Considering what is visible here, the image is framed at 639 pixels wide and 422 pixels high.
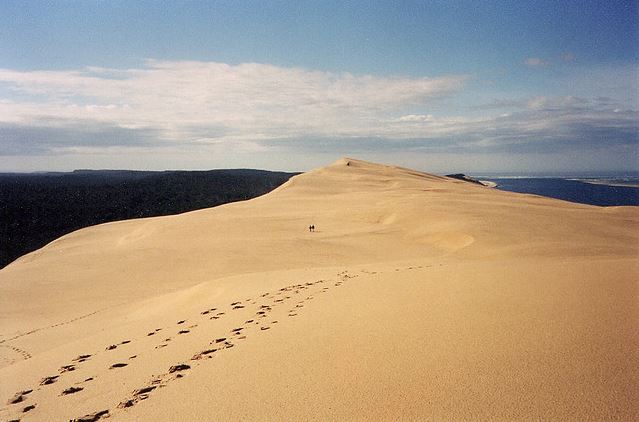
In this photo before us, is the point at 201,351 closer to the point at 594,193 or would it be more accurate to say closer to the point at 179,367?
the point at 179,367

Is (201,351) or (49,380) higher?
(201,351)

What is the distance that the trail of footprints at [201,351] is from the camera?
3529mm

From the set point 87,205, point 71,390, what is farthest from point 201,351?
point 87,205

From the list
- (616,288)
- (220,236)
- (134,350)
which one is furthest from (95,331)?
(220,236)

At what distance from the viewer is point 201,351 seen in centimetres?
438

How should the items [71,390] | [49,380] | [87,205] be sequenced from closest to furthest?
[71,390] < [49,380] < [87,205]

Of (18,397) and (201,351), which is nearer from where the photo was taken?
(18,397)

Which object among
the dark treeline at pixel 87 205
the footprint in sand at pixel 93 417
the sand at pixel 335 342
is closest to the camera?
the sand at pixel 335 342

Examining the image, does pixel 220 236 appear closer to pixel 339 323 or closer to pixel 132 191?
pixel 339 323

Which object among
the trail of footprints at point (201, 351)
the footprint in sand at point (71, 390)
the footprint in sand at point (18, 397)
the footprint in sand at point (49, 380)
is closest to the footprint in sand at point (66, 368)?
the trail of footprints at point (201, 351)

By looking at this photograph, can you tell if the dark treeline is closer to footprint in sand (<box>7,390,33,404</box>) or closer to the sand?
the sand

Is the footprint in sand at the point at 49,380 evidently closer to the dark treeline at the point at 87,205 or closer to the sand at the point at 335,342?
the sand at the point at 335,342

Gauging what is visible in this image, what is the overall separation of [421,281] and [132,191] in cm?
6037

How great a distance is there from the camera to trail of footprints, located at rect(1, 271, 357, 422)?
3.53m
